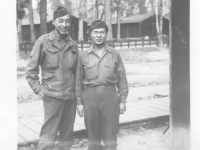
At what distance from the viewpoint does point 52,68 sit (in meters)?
2.85

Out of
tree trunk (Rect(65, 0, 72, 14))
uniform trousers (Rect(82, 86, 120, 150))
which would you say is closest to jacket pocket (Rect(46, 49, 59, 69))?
uniform trousers (Rect(82, 86, 120, 150))

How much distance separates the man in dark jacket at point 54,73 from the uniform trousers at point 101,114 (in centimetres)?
23

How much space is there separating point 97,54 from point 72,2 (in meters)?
0.93

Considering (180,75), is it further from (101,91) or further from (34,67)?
(34,67)

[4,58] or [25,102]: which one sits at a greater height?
[4,58]

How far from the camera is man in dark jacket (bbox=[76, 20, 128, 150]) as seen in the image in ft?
9.18

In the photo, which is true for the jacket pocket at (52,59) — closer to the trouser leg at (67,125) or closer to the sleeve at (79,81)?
the sleeve at (79,81)

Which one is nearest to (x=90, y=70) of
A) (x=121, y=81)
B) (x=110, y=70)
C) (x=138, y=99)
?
(x=110, y=70)

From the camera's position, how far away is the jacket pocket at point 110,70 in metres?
2.82

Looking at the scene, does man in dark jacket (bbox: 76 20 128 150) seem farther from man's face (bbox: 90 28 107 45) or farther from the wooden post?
the wooden post

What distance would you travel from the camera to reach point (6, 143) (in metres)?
2.78

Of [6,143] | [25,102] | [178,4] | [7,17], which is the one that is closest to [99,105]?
[6,143]

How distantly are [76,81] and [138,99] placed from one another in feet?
8.60
